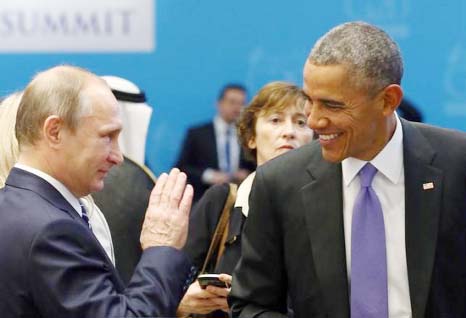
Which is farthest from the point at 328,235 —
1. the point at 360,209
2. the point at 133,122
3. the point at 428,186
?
the point at 133,122

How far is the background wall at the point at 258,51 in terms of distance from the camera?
30.6ft

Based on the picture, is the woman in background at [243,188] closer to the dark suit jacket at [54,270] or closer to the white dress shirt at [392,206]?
the white dress shirt at [392,206]

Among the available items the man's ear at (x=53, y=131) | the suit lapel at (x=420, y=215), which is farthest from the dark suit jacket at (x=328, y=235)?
the man's ear at (x=53, y=131)

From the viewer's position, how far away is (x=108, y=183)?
160 inches

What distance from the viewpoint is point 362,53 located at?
9.75 feet

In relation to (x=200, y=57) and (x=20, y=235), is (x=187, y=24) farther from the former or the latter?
(x=20, y=235)

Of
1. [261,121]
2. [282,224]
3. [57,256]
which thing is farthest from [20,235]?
[261,121]

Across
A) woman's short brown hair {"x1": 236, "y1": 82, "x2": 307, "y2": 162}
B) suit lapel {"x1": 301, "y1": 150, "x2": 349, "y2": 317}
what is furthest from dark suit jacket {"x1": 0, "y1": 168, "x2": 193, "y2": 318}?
woman's short brown hair {"x1": 236, "y1": 82, "x2": 307, "y2": 162}

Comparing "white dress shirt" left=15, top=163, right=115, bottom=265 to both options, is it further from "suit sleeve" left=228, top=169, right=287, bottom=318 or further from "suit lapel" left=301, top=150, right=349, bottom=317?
"suit lapel" left=301, top=150, right=349, bottom=317

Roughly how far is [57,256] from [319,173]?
901 millimetres

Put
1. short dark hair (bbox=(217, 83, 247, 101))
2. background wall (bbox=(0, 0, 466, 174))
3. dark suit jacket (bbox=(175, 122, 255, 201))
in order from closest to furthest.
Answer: background wall (bbox=(0, 0, 466, 174))
short dark hair (bbox=(217, 83, 247, 101))
dark suit jacket (bbox=(175, 122, 255, 201))

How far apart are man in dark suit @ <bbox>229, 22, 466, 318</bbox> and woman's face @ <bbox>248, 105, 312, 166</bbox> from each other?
1.16 meters

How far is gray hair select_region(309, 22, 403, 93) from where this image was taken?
296 cm

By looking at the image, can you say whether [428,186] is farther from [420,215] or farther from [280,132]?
[280,132]
